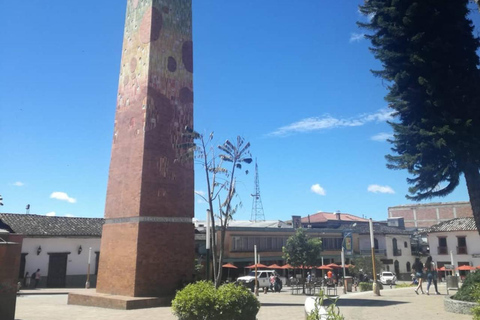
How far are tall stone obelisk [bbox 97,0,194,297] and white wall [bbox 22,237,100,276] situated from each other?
54.5ft

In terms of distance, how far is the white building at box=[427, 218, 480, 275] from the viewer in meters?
45.6

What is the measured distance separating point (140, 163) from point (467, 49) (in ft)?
48.3

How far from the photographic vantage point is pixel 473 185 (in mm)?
16578

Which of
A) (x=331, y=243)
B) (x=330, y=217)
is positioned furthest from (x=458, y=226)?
(x=330, y=217)

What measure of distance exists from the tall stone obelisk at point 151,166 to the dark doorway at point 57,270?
54.4ft

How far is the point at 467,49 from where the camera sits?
57.2ft

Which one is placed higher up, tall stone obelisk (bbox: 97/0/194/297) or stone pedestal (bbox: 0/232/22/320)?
tall stone obelisk (bbox: 97/0/194/297)

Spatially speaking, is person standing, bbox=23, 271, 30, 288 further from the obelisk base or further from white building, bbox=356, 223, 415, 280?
white building, bbox=356, 223, 415, 280

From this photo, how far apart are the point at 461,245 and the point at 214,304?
45784 mm

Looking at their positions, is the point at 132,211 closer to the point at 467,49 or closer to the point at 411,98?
the point at 411,98

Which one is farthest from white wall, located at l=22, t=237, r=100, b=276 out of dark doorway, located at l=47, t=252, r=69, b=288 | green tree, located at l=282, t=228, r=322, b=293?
green tree, located at l=282, t=228, r=322, b=293

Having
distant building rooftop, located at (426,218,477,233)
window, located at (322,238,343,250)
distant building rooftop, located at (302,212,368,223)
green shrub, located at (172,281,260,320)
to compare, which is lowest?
green shrub, located at (172,281,260,320)

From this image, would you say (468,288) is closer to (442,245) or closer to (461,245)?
(461,245)

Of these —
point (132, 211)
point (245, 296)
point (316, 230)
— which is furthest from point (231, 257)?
point (245, 296)
